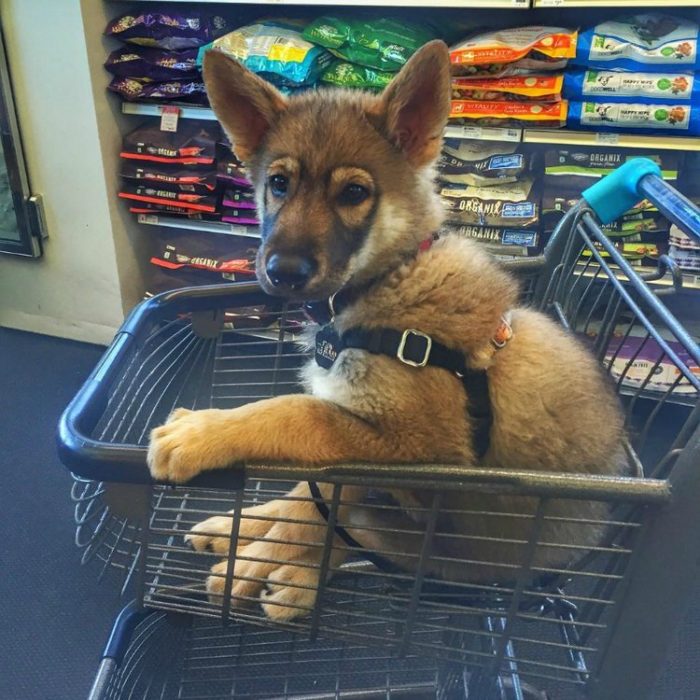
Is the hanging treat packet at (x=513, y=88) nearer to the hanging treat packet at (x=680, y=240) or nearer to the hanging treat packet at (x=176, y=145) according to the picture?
the hanging treat packet at (x=680, y=240)

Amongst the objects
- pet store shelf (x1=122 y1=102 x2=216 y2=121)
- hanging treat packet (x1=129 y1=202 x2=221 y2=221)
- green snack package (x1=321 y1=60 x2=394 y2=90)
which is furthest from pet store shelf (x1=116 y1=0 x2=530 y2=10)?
hanging treat packet (x1=129 y1=202 x2=221 y2=221)

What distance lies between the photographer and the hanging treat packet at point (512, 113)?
235 cm

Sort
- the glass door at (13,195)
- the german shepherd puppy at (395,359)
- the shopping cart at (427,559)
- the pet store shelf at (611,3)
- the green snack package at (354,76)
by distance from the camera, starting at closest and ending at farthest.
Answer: the shopping cart at (427,559) < the german shepherd puppy at (395,359) < the pet store shelf at (611,3) < the green snack package at (354,76) < the glass door at (13,195)

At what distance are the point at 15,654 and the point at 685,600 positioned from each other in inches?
62.7

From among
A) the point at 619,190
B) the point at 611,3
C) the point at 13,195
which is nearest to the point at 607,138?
the point at 611,3

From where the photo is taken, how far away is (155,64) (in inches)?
107

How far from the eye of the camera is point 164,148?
9.30 ft

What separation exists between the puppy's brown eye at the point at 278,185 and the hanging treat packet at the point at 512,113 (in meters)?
1.34

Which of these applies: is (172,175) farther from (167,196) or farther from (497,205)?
(497,205)

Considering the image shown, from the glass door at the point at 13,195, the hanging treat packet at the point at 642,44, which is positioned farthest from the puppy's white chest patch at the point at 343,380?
the glass door at the point at 13,195

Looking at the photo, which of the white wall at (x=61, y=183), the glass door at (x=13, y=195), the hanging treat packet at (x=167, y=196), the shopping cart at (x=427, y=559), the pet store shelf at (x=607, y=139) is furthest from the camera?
the hanging treat packet at (x=167, y=196)

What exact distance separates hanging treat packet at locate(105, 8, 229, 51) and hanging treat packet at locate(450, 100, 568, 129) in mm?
1102

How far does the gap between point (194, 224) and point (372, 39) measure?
109 centimetres

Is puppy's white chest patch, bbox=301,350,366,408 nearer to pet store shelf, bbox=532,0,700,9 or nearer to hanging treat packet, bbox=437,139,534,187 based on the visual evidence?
hanging treat packet, bbox=437,139,534,187
